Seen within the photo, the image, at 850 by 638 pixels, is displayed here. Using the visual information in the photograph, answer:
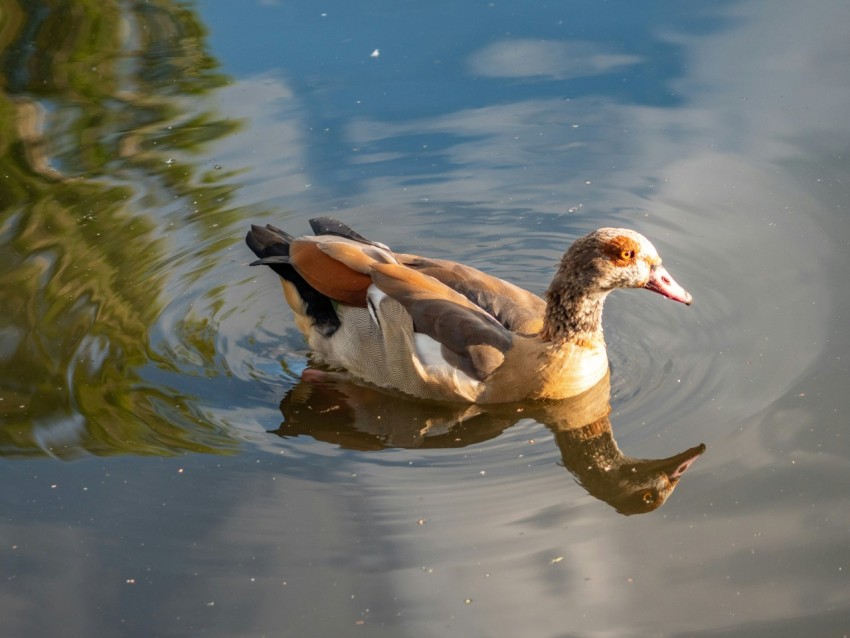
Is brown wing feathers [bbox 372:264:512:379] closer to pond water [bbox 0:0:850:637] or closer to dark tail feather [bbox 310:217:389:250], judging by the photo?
pond water [bbox 0:0:850:637]

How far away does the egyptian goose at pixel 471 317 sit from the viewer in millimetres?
7148

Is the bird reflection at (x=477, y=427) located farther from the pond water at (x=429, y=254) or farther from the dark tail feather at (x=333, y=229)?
the dark tail feather at (x=333, y=229)

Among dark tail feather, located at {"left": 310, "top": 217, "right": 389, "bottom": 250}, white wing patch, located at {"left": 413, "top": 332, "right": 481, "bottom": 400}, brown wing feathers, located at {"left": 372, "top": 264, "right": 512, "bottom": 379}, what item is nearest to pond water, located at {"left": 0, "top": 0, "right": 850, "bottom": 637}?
white wing patch, located at {"left": 413, "top": 332, "right": 481, "bottom": 400}

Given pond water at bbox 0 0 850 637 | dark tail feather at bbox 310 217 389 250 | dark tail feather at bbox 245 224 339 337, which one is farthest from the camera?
dark tail feather at bbox 310 217 389 250

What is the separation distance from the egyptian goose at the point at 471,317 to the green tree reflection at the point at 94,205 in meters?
0.98

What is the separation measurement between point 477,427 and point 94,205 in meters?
3.72

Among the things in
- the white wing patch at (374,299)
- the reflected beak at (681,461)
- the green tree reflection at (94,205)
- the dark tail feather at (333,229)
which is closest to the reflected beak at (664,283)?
the reflected beak at (681,461)

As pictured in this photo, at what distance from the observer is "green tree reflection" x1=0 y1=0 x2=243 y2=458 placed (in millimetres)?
6957

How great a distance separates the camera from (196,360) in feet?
24.8

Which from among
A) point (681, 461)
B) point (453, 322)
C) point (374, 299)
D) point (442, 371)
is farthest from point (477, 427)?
point (681, 461)

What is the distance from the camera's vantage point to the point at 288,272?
26.2 ft

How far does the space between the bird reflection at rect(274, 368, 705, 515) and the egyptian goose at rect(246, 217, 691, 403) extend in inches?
4.2

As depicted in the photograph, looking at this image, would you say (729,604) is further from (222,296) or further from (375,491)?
(222,296)

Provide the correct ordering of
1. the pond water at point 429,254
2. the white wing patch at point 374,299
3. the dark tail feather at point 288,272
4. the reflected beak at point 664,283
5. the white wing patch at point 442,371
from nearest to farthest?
the pond water at point 429,254
the reflected beak at point 664,283
the white wing patch at point 442,371
the white wing patch at point 374,299
the dark tail feather at point 288,272
